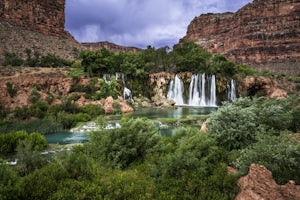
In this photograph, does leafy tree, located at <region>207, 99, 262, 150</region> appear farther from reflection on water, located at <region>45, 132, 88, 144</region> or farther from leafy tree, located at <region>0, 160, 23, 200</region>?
reflection on water, located at <region>45, 132, 88, 144</region>

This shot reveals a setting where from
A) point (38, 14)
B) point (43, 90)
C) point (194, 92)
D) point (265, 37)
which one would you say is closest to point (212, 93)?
point (194, 92)

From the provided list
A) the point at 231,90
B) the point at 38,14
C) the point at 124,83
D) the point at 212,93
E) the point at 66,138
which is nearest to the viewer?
the point at 66,138

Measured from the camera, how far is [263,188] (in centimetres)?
473

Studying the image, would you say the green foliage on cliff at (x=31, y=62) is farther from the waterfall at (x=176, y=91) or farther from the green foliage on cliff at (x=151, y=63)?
the waterfall at (x=176, y=91)

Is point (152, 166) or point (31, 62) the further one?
point (31, 62)

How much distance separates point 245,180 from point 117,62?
126ft

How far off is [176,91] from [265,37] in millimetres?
64592

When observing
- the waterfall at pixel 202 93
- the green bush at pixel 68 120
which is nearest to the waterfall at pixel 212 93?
the waterfall at pixel 202 93

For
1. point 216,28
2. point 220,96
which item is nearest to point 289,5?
point 216,28

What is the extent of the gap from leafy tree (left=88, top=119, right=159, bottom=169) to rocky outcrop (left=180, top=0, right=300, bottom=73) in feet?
265

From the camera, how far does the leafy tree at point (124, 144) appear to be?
7539mm

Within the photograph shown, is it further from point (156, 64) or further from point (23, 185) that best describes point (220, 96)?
point (23, 185)

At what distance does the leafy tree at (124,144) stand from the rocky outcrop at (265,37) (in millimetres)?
80847

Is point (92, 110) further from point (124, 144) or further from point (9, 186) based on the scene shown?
point (9, 186)
